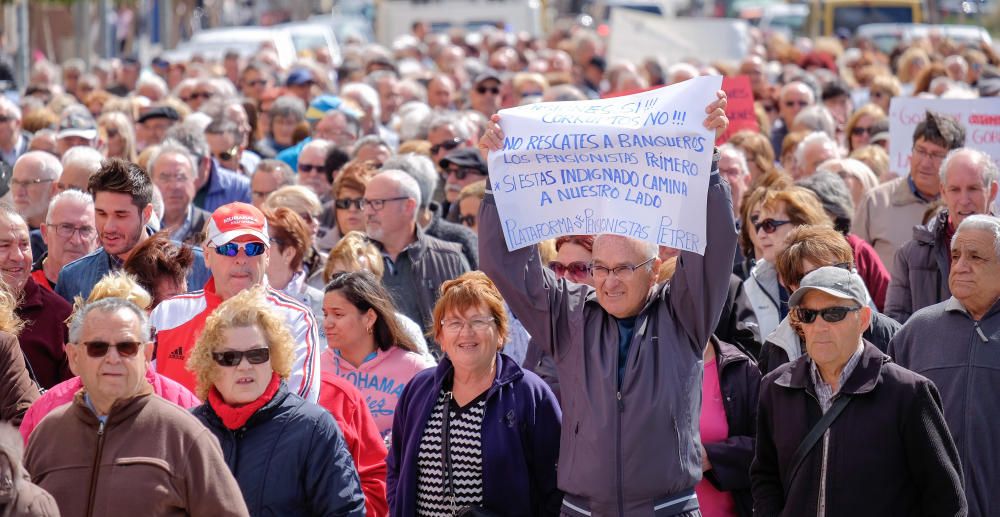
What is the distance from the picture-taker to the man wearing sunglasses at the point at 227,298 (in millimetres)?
6121

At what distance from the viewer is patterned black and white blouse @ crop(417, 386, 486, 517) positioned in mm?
6020

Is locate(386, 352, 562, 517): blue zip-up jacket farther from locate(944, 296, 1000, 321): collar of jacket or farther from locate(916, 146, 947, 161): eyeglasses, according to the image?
locate(916, 146, 947, 161): eyeglasses

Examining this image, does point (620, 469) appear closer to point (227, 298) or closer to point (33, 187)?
point (227, 298)

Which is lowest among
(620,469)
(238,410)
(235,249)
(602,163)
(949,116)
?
(620,469)

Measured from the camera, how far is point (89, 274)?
7.66 m

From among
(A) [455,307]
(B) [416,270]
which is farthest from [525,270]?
(B) [416,270]

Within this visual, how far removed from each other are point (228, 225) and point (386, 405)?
102 centimetres

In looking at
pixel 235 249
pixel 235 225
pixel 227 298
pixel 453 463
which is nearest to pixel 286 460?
pixel 453 463

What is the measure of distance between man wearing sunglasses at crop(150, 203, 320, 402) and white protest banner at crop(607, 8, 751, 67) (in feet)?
55.3

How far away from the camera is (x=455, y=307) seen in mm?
6277

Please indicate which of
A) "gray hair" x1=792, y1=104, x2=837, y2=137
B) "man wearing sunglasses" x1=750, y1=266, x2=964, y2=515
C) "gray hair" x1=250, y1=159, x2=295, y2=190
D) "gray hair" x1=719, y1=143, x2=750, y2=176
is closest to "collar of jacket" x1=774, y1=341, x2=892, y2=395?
"man wearing sunglasses" x1=750, y1=266, x2=964, y2=515

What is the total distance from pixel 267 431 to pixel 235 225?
5.63 feet

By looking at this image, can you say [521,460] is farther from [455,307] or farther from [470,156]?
[470,156]

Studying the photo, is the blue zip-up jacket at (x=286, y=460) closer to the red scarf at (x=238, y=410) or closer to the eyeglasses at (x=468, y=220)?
the red scarf at (x=238, y=410)
